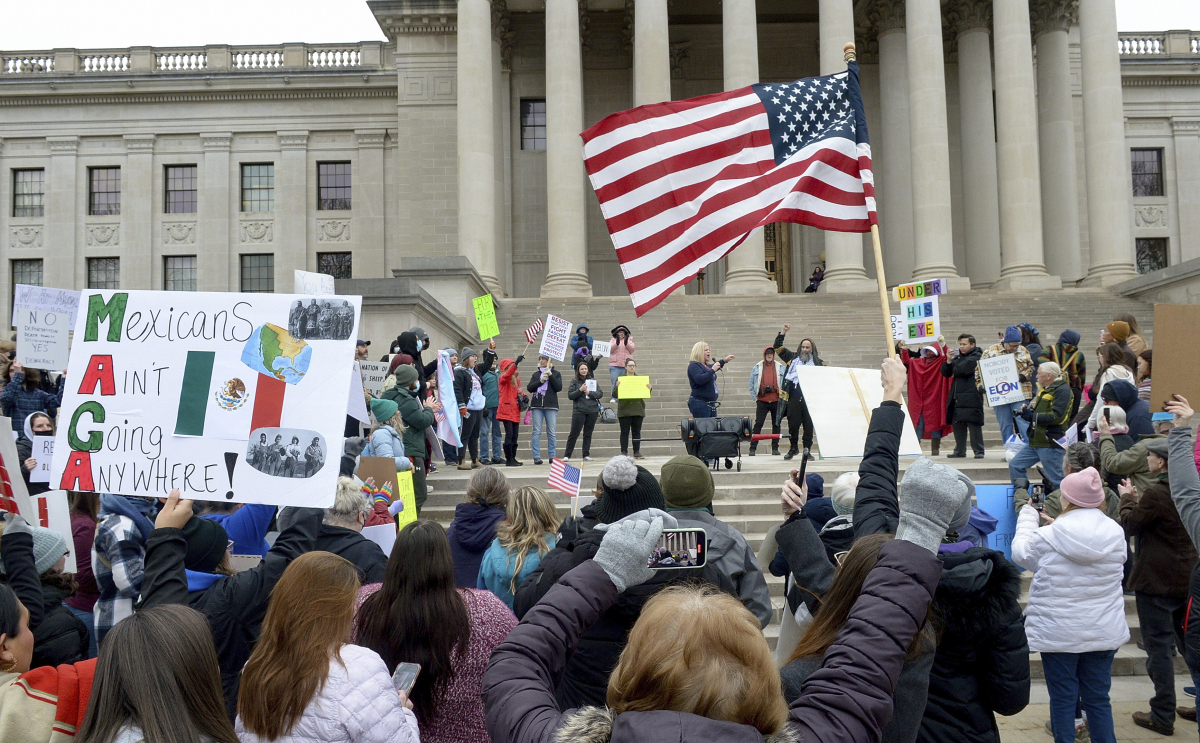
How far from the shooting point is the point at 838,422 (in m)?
4.88

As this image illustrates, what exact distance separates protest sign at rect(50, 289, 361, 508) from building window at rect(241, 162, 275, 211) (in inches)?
1369

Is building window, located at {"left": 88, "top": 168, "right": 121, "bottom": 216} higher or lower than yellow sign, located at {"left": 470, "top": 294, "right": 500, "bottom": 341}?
higher

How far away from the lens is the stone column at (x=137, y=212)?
36.0m

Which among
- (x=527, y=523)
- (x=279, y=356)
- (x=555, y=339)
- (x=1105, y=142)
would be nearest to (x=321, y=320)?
(x=279, y=356)

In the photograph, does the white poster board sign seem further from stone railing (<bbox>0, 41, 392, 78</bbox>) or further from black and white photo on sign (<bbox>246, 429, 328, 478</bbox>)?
stone railing (<bbox>0, 41, 392, 78</bbox>)

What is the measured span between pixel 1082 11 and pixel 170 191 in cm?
3402

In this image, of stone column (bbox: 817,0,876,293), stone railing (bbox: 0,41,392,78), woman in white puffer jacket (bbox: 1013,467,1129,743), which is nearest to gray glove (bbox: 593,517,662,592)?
woman in white puffer jacket (bbox: 1013,467,1129,743)

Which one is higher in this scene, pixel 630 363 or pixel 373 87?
pixel 373 87

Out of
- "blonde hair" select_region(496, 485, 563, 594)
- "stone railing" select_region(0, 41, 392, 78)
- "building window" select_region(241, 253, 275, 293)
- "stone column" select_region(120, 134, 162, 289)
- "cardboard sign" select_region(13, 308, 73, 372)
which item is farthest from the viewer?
"stone railing" select_region(0, 41, 392, 78)

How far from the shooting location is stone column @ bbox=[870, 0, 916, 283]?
30344 millimetres

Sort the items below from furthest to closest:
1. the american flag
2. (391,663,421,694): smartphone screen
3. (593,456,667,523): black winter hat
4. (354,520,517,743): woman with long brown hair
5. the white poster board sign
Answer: the american flag → the white poster board sign → (593,456,667,523): black winter hat → (354,520,517,743): woman with long brown hair → (391,663,421,694): smartphone screen

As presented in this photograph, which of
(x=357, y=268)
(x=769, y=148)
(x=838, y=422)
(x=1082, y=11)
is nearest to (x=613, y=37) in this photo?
(x=357, y=268)

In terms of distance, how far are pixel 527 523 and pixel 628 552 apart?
2595 millimetres

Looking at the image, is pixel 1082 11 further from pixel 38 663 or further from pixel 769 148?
pixel 38 663
